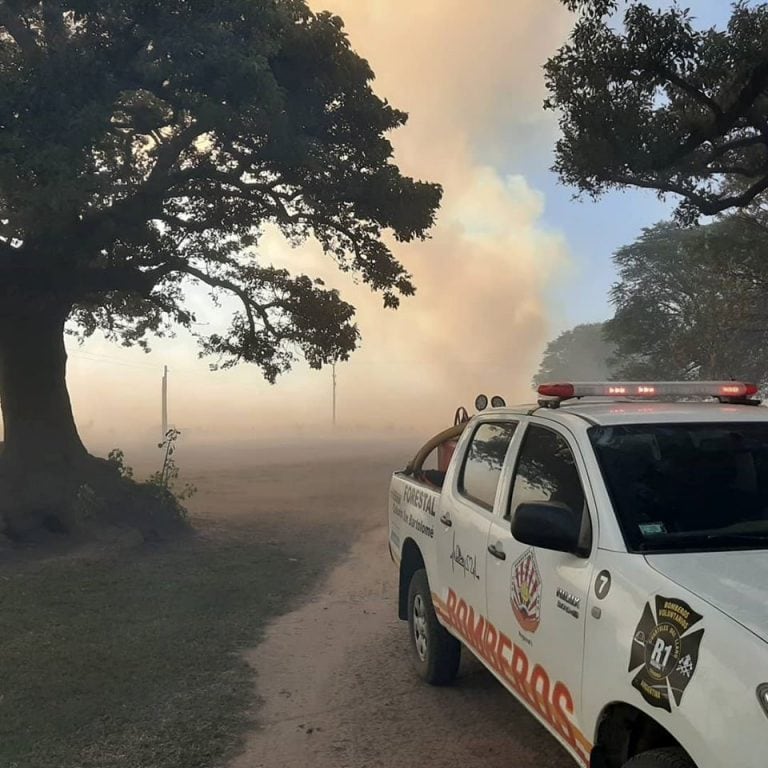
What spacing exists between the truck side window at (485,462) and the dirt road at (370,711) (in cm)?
135

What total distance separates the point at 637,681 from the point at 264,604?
19.2 ft

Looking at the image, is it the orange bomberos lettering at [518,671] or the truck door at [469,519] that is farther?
the truck door at [469,519]

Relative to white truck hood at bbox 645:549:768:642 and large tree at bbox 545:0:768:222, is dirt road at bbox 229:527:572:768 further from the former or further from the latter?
large tree at bbox 545:0:768:222

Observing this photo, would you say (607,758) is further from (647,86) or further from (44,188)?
(647,86)

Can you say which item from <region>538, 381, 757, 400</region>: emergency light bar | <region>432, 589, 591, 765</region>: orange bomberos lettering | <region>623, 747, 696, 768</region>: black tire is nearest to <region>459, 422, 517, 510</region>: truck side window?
<region>538, 381, 757, 400</region>: emergency light bar

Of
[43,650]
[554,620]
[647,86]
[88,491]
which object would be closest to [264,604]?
[43,650]

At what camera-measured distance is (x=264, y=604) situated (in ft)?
25.2

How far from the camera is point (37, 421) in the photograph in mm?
11469

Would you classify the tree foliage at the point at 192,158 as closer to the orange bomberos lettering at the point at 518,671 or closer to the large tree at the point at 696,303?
the orange bomberos lettering at the point at 518,671

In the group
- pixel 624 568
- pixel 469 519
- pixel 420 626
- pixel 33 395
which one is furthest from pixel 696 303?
pixel 624 568

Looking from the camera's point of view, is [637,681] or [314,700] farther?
[314,700]

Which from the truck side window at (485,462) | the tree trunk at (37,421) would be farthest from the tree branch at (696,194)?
the tree trunk at (37,421)

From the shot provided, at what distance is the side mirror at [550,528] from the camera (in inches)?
112

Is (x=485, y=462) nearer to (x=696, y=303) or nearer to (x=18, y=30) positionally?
(x=18, y=30)
